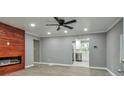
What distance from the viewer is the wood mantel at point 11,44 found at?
13.5 ft

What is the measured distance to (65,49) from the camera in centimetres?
709

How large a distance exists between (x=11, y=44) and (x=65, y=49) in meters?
3.77

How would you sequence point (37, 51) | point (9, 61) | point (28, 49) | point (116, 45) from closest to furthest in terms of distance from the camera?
point (116, 45), point (9, 61), point (28, 49), point (37, 51)

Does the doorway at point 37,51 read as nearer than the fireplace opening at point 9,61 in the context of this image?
No

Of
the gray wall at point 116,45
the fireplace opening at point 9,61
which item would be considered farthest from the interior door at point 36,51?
the gray wall at point 116,45

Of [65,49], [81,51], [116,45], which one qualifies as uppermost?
[116,45]

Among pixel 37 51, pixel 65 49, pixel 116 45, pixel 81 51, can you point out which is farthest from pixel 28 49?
pixel 116 45

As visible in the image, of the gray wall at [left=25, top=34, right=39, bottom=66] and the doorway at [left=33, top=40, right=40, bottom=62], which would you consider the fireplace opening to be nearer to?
the gray wall at [left=25, top=34, right=39, bottom=66]

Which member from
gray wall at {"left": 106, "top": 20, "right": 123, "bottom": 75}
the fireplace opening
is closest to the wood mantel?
the fireplace opening

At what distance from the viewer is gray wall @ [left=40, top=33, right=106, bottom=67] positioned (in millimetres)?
5914

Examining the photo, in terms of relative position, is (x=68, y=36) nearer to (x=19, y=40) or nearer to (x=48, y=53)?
(x=48, y=53)

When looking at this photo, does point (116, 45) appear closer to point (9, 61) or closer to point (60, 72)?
point (60, 72)

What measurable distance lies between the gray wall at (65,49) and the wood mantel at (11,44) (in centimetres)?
241

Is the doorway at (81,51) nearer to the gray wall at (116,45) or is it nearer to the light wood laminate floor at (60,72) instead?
the light wood laminate floor at (60,72)
